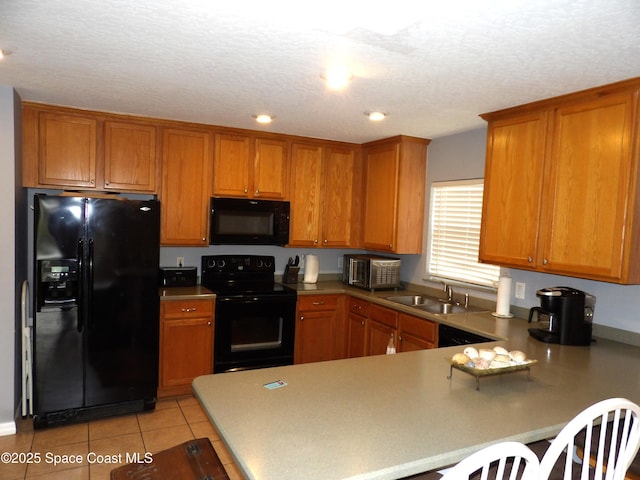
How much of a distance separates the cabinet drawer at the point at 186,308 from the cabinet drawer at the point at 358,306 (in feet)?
4.25

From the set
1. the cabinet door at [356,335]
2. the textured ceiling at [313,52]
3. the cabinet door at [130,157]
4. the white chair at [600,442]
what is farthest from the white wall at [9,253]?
the white chair at [600,442]

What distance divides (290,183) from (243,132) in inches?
24.9

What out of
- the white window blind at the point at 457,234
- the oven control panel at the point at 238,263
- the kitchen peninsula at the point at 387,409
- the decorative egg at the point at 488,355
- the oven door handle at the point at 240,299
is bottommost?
the oven door handle at the point at 240,299

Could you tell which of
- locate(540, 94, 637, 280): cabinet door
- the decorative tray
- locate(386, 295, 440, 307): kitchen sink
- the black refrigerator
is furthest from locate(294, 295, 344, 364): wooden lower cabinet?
the decorative tray

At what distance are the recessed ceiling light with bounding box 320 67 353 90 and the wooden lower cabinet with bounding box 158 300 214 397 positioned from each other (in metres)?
2.07

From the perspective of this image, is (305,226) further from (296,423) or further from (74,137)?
(296,423)

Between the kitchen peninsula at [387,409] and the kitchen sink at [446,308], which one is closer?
the kitchen peninsula at [387,409]

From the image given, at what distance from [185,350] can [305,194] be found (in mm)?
1775

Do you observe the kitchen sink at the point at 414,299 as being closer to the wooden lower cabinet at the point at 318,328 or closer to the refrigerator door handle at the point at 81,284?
the wooden lower cabinet at the point at 318,328

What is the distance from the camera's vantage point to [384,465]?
120 centimetres

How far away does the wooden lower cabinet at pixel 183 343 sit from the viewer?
348 centimetres

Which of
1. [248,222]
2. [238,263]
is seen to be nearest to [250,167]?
[248,222]

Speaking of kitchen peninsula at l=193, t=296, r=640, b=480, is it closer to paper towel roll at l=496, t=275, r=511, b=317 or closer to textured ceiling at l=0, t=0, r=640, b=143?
paper towel roll at l=496, t=275, r=511, b=317

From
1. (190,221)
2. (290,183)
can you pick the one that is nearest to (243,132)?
(290,183)
